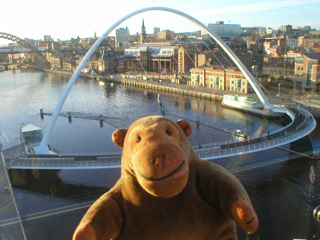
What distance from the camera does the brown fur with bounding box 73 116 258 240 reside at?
1.74 meters

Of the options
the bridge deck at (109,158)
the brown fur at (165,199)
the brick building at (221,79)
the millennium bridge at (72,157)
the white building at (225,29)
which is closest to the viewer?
the brown fur at (165,199)

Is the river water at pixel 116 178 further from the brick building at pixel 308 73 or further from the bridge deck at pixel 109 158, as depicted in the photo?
the brick building at pixel 308 73

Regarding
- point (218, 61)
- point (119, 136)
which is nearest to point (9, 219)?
point (119, 136)

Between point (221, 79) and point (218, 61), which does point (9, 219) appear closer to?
point (221, 79)

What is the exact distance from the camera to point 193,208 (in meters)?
1.93

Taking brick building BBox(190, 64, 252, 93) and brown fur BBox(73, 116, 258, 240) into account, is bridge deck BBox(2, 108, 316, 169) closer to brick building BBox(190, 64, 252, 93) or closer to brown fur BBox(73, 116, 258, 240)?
brown fur BBox(73, 116, 258, 240)

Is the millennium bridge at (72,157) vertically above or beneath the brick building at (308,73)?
beneath

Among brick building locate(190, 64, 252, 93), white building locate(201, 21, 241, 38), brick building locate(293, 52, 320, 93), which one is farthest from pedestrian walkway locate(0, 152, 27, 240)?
white building locate(201, 21, 241, 38)

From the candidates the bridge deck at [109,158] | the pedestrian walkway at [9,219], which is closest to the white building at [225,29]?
the bridge deck at [109,158]

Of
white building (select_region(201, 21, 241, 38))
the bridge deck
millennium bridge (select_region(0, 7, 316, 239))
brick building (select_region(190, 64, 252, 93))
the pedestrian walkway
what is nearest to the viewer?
the pedestrian walkway

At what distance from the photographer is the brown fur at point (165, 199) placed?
5.72ft

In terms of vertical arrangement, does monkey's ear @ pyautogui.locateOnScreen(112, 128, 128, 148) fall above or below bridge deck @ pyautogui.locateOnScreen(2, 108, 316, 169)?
above

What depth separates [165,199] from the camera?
1.93 meters

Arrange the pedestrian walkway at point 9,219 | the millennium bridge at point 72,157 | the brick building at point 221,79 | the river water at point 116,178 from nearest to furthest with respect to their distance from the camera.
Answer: the pedestrian walkway at point 9,219 < the millennium bridge at point 72,157 < the river water at point 116,178 < the brick building at point 221,79
